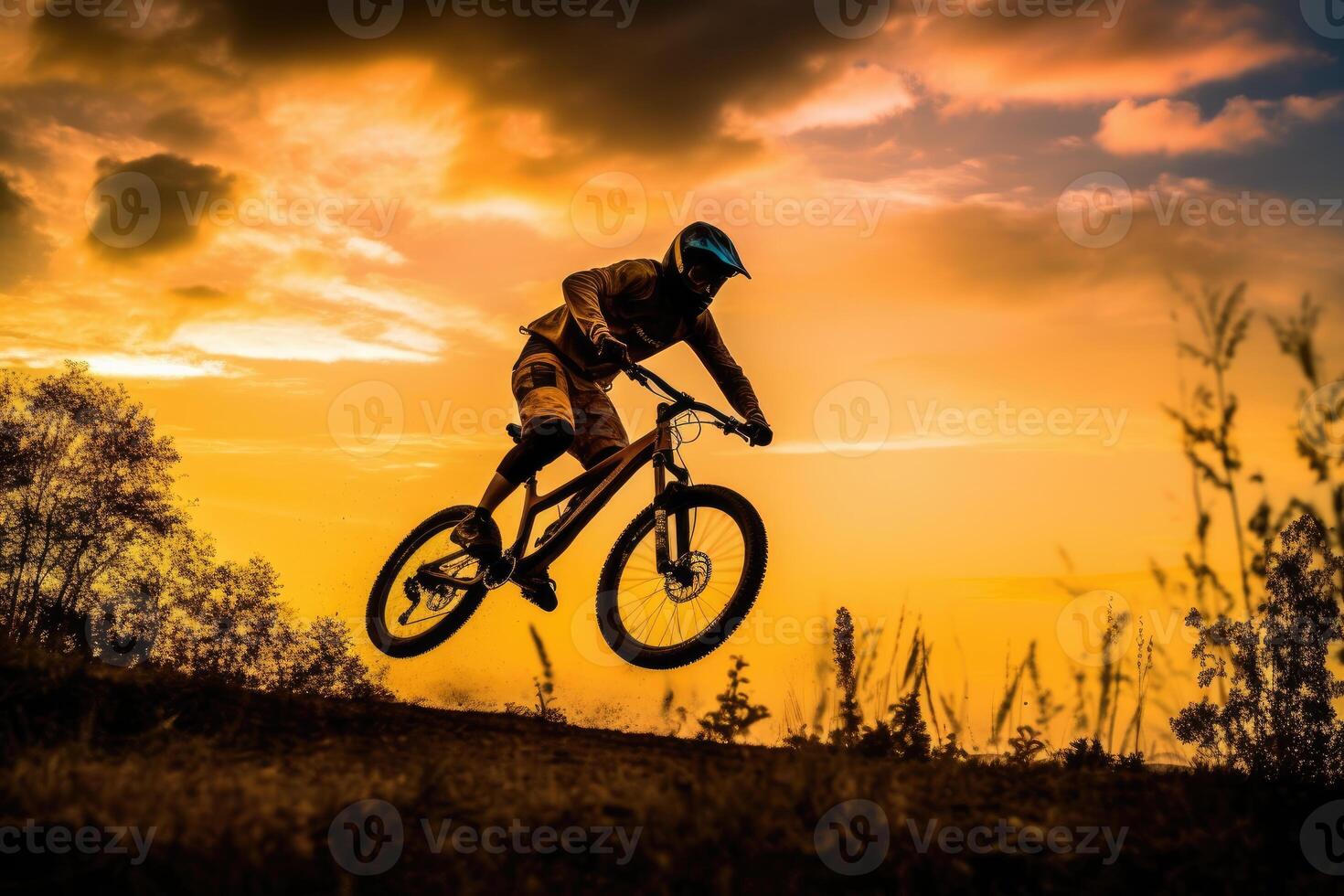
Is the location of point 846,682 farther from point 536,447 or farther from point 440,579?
point 440,579

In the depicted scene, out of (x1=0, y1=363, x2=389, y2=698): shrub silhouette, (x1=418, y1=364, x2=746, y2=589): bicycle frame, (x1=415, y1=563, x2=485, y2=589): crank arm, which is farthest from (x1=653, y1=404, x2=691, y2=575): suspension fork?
(x1=0, y1=363, x2=389, y2=698): shrub silhouette

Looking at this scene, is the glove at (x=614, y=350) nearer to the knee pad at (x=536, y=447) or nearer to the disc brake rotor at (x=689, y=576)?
the knee pad at (x=536, y=447)

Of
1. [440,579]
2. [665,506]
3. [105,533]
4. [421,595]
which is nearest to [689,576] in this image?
[665,506]

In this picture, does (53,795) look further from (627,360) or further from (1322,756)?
(1322,756)

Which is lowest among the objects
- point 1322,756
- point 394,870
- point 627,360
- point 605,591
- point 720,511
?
point 394,870

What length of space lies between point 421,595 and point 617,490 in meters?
2.76

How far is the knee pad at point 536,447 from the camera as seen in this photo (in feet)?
26.6

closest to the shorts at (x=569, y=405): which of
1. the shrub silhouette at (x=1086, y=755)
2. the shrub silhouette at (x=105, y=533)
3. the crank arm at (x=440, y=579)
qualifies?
the crank arm at (x=440, y=579)

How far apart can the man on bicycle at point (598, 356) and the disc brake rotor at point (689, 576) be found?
4.00 ft

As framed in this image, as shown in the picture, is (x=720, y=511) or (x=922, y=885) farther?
(x=720, y=511)

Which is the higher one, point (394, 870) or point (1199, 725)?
point (1199, 725)


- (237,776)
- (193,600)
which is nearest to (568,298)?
(237,776)

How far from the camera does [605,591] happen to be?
788cm

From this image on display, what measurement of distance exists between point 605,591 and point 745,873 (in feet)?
13.8
